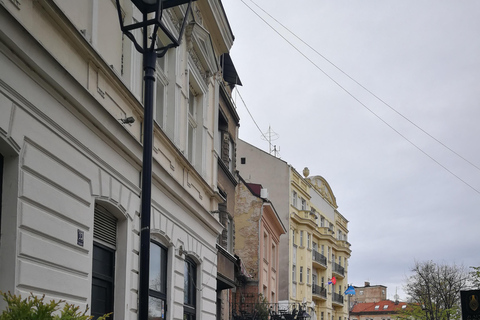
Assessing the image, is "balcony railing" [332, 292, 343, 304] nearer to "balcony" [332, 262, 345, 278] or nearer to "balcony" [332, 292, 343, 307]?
"balcony" [332, 292, 343, 307]

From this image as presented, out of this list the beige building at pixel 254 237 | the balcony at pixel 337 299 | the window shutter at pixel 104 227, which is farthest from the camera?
the balcony at pixel 337 299

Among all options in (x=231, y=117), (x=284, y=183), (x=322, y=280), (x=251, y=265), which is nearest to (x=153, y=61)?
(x=231, y=117)

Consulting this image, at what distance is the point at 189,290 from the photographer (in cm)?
1489

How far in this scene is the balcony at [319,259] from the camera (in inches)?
2289

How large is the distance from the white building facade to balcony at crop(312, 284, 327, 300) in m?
44.0

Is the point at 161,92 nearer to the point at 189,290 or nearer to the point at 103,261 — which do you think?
the point at 103,261

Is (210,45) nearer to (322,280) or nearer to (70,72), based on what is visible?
(70,72)

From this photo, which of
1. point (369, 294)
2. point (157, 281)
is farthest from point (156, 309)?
point (369, 294)

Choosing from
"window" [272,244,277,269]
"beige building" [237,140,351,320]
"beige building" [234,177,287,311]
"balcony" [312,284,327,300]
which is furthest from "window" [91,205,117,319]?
"balcony" [312,284,327,300]

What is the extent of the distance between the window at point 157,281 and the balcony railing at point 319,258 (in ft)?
152

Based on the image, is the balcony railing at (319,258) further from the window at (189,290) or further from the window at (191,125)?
the window at (189,290)

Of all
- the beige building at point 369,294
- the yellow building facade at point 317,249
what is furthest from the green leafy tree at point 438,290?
the beige building at point 369,294

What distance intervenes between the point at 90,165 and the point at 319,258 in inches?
2048

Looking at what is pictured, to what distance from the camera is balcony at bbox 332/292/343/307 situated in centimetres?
6569
